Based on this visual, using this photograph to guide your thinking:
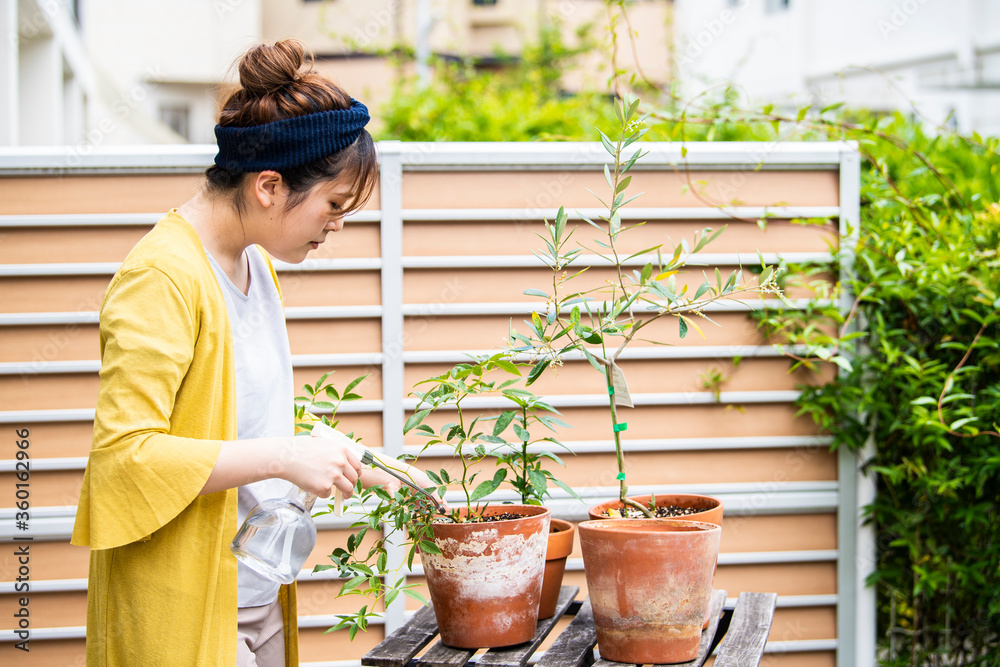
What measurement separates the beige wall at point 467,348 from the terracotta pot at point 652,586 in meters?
0.91

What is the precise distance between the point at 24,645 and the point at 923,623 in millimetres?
2538

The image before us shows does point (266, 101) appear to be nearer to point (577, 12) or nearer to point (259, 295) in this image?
point (259, 295)

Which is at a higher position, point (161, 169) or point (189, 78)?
point (189, 78)

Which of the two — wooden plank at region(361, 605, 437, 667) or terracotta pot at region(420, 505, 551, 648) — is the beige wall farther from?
terracotta pot at region(420, 505, 551, 648)

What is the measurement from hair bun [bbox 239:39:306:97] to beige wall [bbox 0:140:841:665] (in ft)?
3.12

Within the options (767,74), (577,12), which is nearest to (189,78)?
(577,12)

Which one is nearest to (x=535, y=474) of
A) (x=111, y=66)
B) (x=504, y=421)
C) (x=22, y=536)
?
(x=504, y=421)

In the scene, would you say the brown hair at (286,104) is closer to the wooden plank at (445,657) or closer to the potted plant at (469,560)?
the potted plant at (469,560)

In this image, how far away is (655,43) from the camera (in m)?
16.0

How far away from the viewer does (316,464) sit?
3.76ft

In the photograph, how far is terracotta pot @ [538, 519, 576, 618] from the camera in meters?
1.55

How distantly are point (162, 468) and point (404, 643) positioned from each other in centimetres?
59

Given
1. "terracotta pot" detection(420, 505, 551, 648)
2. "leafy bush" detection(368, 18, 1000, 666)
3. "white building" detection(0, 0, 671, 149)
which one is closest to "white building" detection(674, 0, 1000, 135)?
"white building" detection(0, 0, 671, 149)

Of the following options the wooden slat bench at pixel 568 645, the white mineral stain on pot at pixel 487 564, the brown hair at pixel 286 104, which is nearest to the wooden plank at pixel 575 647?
the wooden slat bench at pixel 568 645
